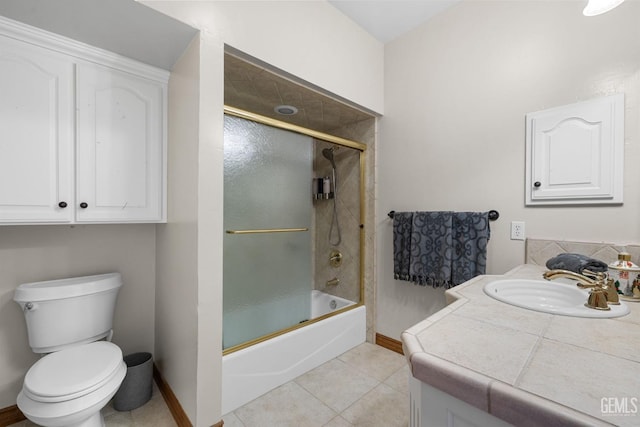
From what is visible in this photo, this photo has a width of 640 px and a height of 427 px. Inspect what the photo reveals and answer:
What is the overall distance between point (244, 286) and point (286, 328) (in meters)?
0.44

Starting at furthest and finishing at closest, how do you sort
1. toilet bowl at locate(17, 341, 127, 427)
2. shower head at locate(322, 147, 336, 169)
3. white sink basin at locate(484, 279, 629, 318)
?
1. shower head at locate(322, 147, 336, 169)
2. toilet bowl at locate(17, 341, 127, 427)
3. white sink basin at locate(484, 279, 629, 318)

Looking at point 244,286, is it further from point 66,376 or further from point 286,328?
point 66,376

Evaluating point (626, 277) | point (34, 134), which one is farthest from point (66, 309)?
point (626, 277)

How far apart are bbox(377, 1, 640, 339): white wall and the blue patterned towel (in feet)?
0.38

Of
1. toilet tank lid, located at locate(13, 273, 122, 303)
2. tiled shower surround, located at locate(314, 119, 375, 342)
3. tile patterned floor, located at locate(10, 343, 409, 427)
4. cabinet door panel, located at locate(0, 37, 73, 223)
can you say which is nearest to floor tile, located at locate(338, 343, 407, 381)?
tile patterned floor, located at locate(10, 343, 409, 427)

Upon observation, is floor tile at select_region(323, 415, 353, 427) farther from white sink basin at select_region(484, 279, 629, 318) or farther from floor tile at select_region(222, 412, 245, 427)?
white sink basin at select_region(484, 279, 629, 318)

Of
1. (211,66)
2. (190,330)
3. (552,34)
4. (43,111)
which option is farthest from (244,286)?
(552,34)

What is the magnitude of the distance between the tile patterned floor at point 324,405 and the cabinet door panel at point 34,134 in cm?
121

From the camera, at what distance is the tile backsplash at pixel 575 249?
1279 mm

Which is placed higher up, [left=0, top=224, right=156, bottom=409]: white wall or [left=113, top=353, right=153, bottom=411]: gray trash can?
[left=0, top=224, right=156, bottom=409]: white wall

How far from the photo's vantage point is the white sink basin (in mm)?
953

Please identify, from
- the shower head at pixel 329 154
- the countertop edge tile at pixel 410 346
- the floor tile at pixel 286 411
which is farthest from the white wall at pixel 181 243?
the shower head at pixel 329 154

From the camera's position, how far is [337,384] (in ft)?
5.85

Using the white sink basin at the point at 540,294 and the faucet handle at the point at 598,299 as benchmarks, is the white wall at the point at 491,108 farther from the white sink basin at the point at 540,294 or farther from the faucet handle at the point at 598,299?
the faucet handle at the point at 598,299
